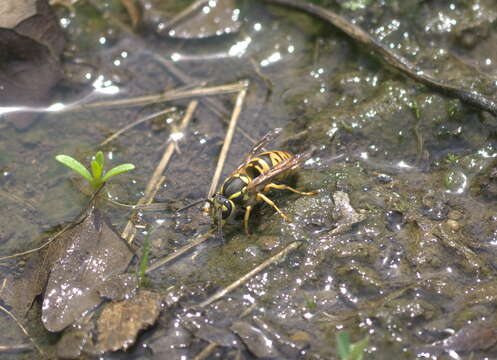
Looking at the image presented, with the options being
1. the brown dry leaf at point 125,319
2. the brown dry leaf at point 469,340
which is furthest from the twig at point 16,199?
the brown dry leaf at point 469,340

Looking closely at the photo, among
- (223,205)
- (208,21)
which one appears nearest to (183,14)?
(208,21)

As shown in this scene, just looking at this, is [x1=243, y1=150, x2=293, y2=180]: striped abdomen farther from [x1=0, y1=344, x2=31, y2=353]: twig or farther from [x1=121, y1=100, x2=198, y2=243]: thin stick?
[x1=0, y1=344, x2=31, y2=353]: twig

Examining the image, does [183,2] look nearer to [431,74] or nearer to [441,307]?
[431,74]

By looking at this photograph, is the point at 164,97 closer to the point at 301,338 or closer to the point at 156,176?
the point at 156,176

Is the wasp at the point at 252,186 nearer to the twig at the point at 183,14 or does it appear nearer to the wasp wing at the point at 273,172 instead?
the wasp wing at the point at 273,172

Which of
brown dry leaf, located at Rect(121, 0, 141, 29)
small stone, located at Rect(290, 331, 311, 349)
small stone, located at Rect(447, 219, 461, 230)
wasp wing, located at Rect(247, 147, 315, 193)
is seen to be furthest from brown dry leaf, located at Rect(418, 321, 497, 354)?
brown dry leaf, located at Rect(121, 0, 141, 29)

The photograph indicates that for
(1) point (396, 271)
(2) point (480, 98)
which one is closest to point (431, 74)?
(2) point (480, 98)
